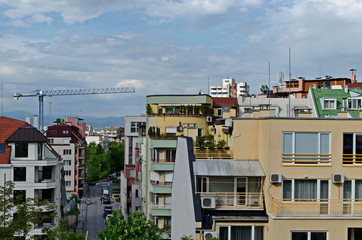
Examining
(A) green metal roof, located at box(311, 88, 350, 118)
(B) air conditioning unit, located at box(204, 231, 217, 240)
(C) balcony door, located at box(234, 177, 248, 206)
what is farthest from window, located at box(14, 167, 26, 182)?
(A) green metal roof, located at box(311, 88, 350, 118)

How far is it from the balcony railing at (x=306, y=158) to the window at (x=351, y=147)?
2.30 feet

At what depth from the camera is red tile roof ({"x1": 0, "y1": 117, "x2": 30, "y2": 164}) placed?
138ft

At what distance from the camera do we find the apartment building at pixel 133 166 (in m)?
60.8

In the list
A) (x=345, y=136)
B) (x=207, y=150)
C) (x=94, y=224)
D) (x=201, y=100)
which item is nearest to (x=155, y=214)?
(x=201, y=100)

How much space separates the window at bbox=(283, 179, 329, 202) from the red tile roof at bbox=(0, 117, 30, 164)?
27338 mm

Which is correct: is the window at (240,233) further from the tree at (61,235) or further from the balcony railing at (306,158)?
the tree at (61,235)

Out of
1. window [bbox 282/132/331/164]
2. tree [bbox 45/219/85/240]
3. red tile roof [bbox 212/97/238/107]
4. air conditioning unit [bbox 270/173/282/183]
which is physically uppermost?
red tile roof [bbox 212/97/238/107]

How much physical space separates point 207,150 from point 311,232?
756 cm

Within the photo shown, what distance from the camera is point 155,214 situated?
143 feet

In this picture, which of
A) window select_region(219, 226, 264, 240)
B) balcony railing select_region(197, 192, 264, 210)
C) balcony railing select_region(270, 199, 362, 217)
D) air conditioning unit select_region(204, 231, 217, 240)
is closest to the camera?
air conditioning unit select_region(204, 231, 217, 240)

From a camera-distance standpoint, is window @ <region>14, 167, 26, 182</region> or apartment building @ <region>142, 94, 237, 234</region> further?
apartment building @ <region>142, 94, 237, 234</region>

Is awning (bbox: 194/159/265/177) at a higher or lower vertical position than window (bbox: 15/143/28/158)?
higher

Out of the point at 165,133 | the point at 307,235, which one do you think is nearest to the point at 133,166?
the point at 165,133

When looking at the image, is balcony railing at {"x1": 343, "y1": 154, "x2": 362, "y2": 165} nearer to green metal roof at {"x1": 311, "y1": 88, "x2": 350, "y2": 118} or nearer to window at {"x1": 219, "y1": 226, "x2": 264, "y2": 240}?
window at {"x1": 219, "y1": 226, "x2": 264, "y2": 240}
